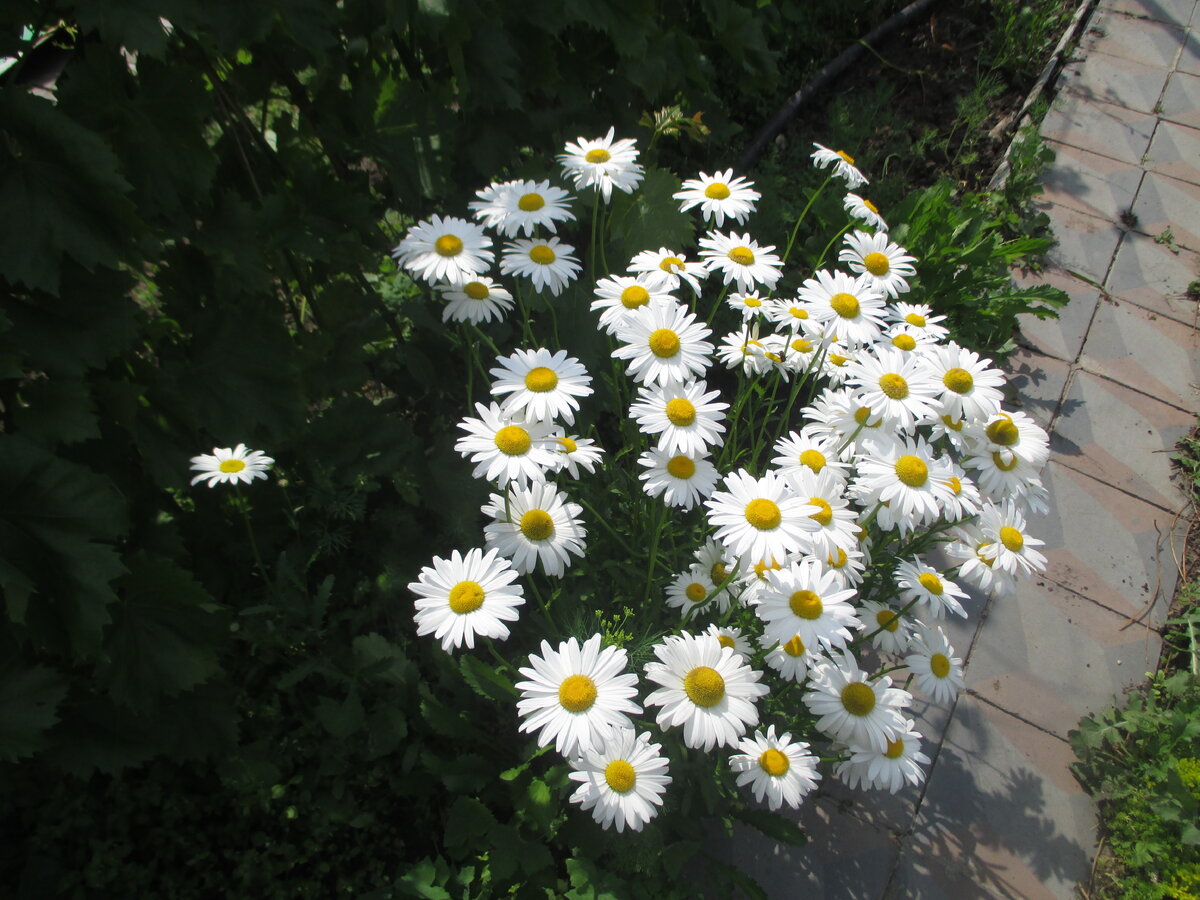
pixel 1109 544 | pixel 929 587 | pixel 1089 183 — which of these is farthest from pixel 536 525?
→ pixel 1089 183

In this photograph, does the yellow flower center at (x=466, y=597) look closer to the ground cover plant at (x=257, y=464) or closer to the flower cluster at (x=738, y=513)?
the flower cluster at (x=738, y=513)

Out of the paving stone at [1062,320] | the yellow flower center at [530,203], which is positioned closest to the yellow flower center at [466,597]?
the yellow flower center at [530,203]

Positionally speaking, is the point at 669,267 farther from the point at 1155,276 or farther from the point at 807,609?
the point at 1155,276

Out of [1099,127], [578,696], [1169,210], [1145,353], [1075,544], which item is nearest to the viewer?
[578,696]

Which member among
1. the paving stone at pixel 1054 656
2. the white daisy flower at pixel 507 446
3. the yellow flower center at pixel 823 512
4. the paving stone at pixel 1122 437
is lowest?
the paving stone at pixel 1054 656

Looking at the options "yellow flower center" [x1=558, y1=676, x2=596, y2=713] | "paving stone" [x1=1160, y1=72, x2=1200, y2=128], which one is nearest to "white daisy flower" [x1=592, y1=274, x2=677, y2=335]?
"yellow flower center" [x1=558, y1=676, x2=596, y2=713]

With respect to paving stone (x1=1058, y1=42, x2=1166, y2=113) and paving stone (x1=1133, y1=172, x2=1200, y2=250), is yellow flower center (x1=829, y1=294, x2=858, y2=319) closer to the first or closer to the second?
paving stone (x1=1133, y1=172, x2=1200, y2=250)
